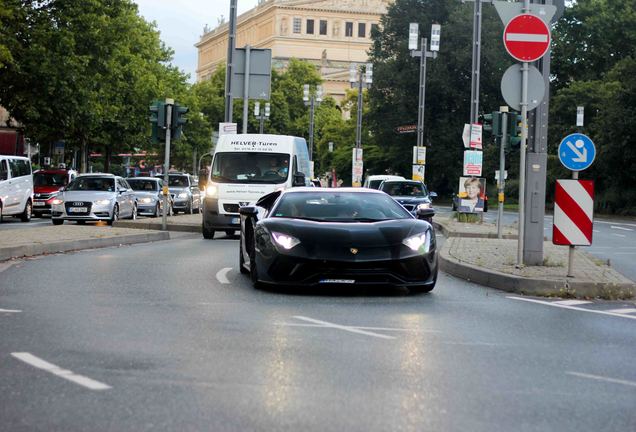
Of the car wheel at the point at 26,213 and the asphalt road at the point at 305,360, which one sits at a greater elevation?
the asphalt road at the point at 305,360

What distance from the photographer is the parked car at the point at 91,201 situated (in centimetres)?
3434

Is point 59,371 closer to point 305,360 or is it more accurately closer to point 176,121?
point 305,360

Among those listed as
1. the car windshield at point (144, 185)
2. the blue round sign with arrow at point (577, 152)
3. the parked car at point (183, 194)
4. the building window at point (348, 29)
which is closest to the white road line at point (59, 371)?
the blue round sign with arrow at point (577, 152)

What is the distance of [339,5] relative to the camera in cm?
16200

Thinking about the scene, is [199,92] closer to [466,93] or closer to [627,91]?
[466,93]

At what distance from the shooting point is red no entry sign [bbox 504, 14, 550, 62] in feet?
52.2

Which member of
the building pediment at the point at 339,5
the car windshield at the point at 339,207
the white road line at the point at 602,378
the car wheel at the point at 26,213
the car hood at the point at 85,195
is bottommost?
the car wheel at the point at 26,213

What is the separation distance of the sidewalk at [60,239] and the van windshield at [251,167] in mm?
2112

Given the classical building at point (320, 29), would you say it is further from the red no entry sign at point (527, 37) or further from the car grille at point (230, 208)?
the red no entry sign at point (527, 37)

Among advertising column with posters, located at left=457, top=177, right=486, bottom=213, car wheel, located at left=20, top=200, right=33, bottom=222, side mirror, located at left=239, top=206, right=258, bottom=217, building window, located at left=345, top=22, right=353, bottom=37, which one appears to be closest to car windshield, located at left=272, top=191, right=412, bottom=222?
side mirror, located at left=239, top=206, right=258, bottom=217

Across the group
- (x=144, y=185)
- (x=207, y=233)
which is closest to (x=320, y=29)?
(x=144, y=185)

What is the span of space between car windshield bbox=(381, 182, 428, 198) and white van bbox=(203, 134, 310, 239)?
31.5ft

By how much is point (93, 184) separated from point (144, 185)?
9.88 metres

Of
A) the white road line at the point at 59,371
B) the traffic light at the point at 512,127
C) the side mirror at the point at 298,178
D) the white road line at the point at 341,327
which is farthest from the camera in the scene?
the traffic light at the point at 512,127
